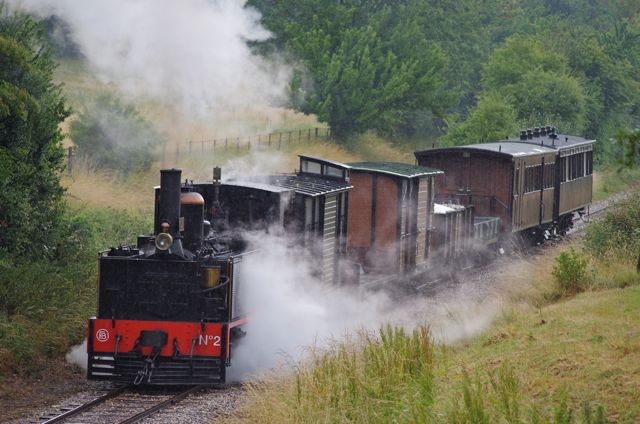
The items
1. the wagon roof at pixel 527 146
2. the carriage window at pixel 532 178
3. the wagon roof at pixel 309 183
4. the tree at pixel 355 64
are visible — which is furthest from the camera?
the tree at pixel 355 64

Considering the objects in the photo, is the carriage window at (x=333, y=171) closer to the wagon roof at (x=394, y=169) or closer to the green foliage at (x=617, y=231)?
the wagon roof at (x=394, y=169)

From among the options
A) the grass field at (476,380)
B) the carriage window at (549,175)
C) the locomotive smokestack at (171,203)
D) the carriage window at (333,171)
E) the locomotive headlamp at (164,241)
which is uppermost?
the carriage window at (549,175)

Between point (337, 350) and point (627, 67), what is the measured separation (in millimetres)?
45497

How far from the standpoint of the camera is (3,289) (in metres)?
14.4

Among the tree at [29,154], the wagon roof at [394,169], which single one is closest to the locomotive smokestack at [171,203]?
the tree at [29,154]

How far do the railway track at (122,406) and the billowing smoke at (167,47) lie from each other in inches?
269

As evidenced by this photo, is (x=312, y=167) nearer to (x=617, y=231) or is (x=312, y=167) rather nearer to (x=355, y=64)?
(x=617, y=231)

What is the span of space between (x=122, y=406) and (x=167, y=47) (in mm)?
9755

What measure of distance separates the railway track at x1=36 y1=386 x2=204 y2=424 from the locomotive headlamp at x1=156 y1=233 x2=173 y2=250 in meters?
1.67

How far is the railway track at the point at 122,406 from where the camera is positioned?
1103 centimetres

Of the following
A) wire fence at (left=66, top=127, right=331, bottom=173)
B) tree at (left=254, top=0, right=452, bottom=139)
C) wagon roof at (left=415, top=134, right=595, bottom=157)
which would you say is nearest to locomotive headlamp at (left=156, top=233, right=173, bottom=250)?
wire fence at (left=66, top=127, right=331, bottom=173)

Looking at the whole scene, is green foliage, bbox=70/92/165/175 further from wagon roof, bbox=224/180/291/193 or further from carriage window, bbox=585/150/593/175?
wagon roof, bbox=224/180/291/193

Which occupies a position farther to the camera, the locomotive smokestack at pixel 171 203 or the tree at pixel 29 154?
the tree at pixel 29 154

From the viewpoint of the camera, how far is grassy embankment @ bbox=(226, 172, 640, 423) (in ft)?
28.6
